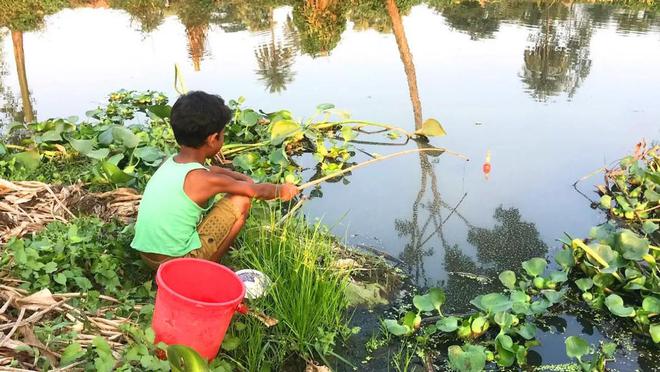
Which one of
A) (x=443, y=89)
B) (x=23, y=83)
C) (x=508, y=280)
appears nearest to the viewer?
(x=508, y=280)

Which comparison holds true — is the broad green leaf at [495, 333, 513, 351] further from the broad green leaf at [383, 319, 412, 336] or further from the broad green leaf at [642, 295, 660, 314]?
the broad green leaf at [642, 295, 660, 314]

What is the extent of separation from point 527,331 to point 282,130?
2165 millimetres

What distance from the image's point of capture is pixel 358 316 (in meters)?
2.22

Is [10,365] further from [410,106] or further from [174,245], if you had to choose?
[410,106]

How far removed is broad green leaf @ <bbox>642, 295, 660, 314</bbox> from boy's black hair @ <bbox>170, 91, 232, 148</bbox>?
5.66 feet

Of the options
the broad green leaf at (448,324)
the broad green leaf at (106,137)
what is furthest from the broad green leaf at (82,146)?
the broad green leaf at (448,324)

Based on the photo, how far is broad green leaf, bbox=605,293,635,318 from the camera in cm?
202

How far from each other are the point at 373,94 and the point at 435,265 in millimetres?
2880

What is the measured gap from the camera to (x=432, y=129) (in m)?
3.87

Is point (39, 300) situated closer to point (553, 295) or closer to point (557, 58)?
point (553, 295)

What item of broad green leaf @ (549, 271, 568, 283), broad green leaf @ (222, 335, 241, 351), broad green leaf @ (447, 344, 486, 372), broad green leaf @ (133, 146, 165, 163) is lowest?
broad green leaf @ (447, 344, 486, 372)

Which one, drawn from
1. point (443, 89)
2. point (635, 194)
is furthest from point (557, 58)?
point (635, 194)

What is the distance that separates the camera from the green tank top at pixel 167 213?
202 cm

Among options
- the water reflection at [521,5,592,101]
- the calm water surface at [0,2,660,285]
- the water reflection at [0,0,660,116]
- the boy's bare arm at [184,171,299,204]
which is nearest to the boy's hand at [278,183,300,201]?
the boy's bare arm at [184,171,299,204]
